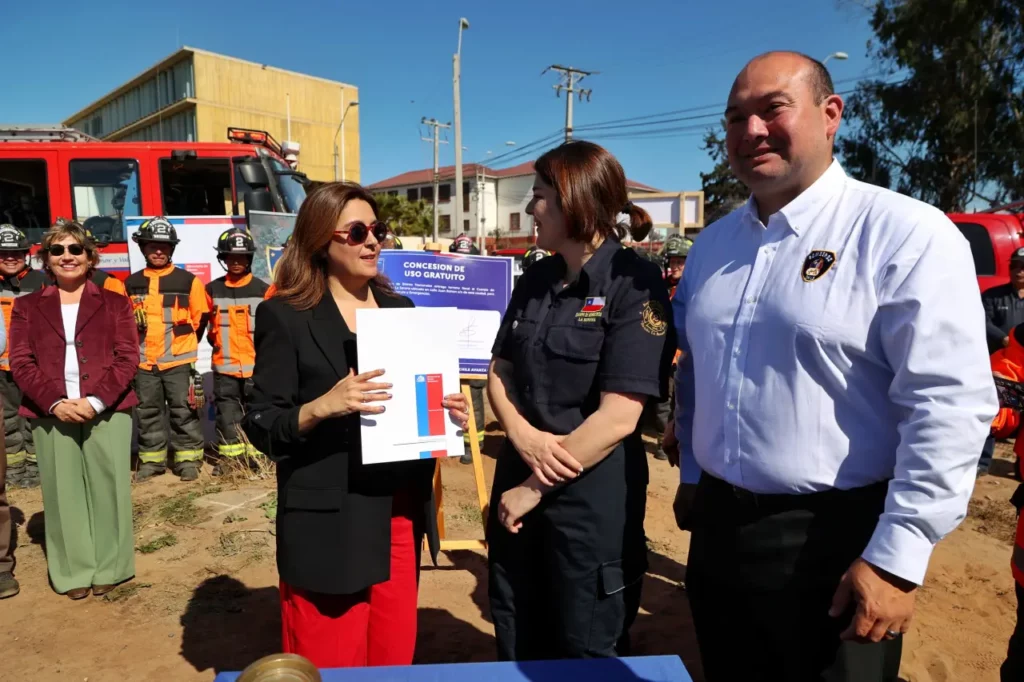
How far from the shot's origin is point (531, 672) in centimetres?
149

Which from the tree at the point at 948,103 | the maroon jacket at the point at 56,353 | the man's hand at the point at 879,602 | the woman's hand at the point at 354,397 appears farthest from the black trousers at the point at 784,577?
the tree at the point at 948,103

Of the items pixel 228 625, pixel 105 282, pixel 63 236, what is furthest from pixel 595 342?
pixel 105 282

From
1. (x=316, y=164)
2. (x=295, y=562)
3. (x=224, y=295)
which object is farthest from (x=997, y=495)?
(x=316, y=164)

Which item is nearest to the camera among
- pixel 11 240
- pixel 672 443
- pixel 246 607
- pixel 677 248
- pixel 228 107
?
pixel 672 443

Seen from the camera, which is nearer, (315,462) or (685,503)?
(685,503)

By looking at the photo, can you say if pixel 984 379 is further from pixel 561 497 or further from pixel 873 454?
pixel 561 497

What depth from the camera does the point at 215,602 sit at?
409cm

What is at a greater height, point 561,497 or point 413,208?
point 413,208

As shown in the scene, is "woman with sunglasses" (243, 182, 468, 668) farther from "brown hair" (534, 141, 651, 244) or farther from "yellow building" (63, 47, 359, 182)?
"yellow building" (63, 47, 359, 182)

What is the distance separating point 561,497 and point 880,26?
29.1m

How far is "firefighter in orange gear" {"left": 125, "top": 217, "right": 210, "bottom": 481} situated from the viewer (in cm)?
630

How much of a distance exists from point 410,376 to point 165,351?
17.3ft

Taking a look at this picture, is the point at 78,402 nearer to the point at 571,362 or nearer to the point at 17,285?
the point at 571,362

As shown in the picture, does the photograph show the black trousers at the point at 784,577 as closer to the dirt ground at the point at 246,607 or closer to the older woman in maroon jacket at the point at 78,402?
the dirt ground at the point at 246,607
